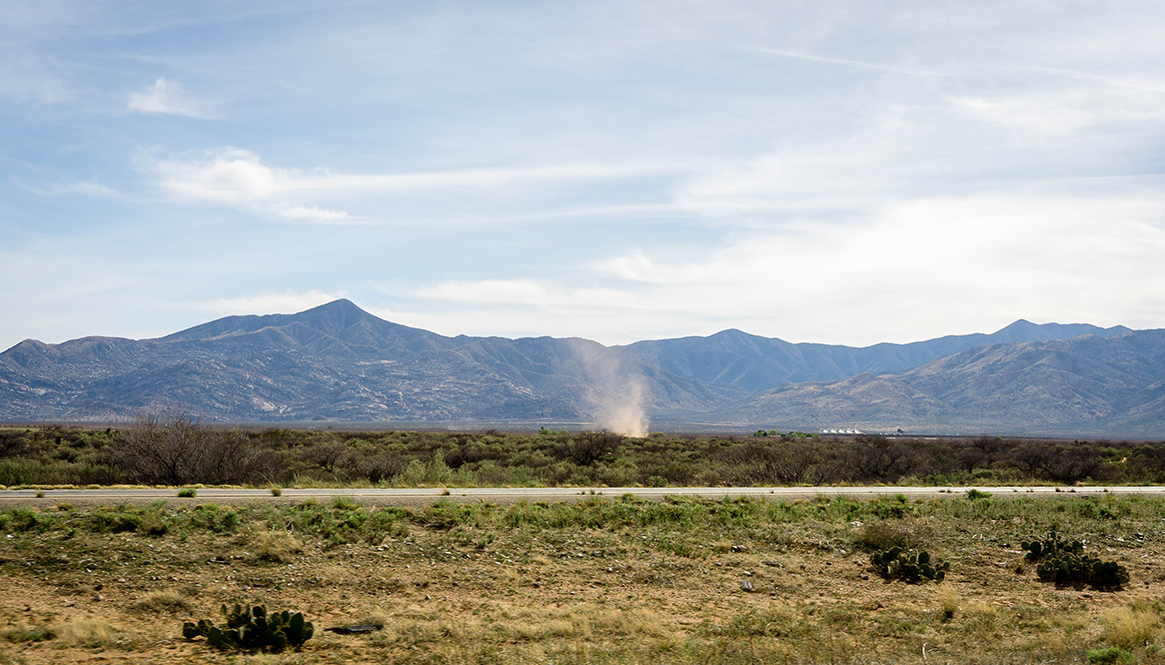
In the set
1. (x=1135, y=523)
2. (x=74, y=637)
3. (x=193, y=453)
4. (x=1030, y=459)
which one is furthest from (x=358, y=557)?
(x=1030, y=459)

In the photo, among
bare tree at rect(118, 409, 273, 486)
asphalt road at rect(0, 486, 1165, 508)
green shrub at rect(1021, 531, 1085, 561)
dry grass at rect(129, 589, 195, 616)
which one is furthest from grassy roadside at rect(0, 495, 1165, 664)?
bare tree at rect(118, 409, 273, 486)

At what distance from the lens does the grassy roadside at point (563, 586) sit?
1090cm

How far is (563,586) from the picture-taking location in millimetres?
14211

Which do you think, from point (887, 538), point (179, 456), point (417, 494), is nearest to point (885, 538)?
point (887, 538)

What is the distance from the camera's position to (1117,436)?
6722 inches

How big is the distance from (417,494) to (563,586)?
28.9 ft

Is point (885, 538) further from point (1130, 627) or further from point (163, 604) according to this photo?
point (163, 604)

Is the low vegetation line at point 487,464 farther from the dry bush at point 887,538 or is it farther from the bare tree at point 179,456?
the dry bush at point 887,538

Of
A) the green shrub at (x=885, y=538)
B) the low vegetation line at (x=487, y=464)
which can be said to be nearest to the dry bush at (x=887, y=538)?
the green shrub at (x=885, y=538)

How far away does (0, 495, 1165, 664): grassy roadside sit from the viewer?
10898mm

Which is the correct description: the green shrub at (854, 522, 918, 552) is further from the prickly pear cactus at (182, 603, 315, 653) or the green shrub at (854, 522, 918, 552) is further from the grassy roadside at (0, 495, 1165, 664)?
the prickly pear cactus at (182, 603, 315, 653)

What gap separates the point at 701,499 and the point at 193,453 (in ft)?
65.7

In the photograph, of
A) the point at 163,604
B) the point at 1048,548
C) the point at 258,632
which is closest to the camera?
the point at 258,632

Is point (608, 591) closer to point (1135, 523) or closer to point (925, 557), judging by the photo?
point (925, 557)
